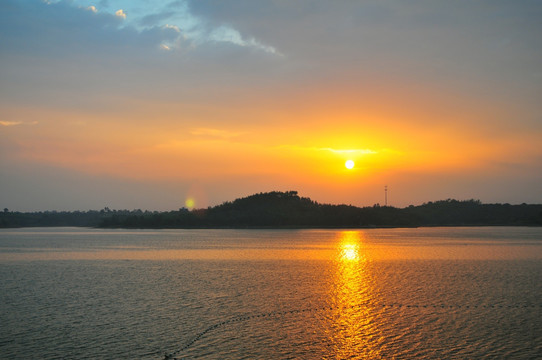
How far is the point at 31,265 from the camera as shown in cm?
6288

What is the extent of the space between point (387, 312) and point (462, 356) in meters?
9.93

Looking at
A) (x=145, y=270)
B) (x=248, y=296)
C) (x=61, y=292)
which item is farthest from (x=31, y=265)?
(x=248, y=296)

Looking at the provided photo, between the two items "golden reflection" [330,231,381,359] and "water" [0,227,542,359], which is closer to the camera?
"water" [0,227,542,359]

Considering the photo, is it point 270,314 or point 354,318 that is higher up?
point 270,314

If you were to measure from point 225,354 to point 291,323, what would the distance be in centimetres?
698

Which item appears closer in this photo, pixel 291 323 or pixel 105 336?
pixel 105 336

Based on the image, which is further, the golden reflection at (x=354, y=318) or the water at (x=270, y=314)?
the golden reflection at (x=354, y=318)

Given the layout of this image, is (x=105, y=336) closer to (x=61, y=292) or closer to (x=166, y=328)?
(x=166, y=328)

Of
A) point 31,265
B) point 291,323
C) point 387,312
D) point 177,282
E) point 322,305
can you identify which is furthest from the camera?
point 31,265

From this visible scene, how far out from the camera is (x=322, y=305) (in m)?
34.0

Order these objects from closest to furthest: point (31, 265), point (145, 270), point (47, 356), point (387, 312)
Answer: point (47, 356) < point (387, 312) < point (145, 270) < point (31, 265)

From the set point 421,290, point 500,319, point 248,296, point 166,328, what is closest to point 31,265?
point 248,296

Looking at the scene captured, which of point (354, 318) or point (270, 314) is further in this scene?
point (270, 314)

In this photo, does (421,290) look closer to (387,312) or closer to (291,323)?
(387,312)
